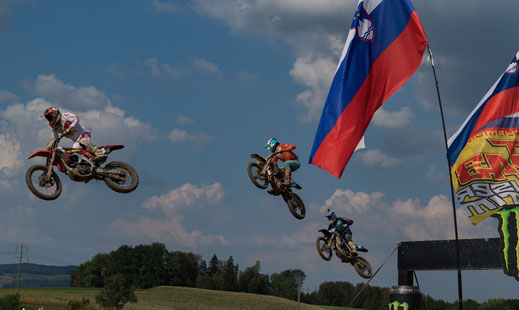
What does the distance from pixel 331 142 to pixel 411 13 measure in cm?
450

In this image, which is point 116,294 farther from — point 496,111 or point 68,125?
point 68,125

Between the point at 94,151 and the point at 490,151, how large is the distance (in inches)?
576

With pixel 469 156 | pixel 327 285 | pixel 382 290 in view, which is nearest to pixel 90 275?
pixel 327 285

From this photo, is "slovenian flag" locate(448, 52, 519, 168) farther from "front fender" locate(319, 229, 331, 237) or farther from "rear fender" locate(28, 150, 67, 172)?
"rear fender" locate(28, 150, 67, 172)

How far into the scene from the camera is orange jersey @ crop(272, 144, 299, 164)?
18656 millimetres

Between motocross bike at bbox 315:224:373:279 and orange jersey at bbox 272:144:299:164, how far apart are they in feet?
13.9

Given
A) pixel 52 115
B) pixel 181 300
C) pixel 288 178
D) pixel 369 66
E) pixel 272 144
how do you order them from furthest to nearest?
1. pixel 181 300
2. pixel 272 144
3. pixel 288 178
4. pixel 369 66
5. pixel 52 115

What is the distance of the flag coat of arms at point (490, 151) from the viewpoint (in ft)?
71.8

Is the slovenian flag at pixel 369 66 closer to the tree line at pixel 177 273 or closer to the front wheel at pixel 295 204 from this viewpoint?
the front wheel at pixel 295 204

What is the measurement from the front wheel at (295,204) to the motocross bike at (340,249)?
7.94 feet

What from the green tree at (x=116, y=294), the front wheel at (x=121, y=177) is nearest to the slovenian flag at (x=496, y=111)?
the front wheel at (x=121, y=177)

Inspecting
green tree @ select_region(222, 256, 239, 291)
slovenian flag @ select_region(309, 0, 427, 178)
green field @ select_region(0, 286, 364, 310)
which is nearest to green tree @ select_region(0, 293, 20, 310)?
green field @ select_region(0, 286, 364, 310)

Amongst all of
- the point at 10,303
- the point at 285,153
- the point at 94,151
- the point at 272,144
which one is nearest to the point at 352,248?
the point at 285,153

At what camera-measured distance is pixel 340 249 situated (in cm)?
2152
